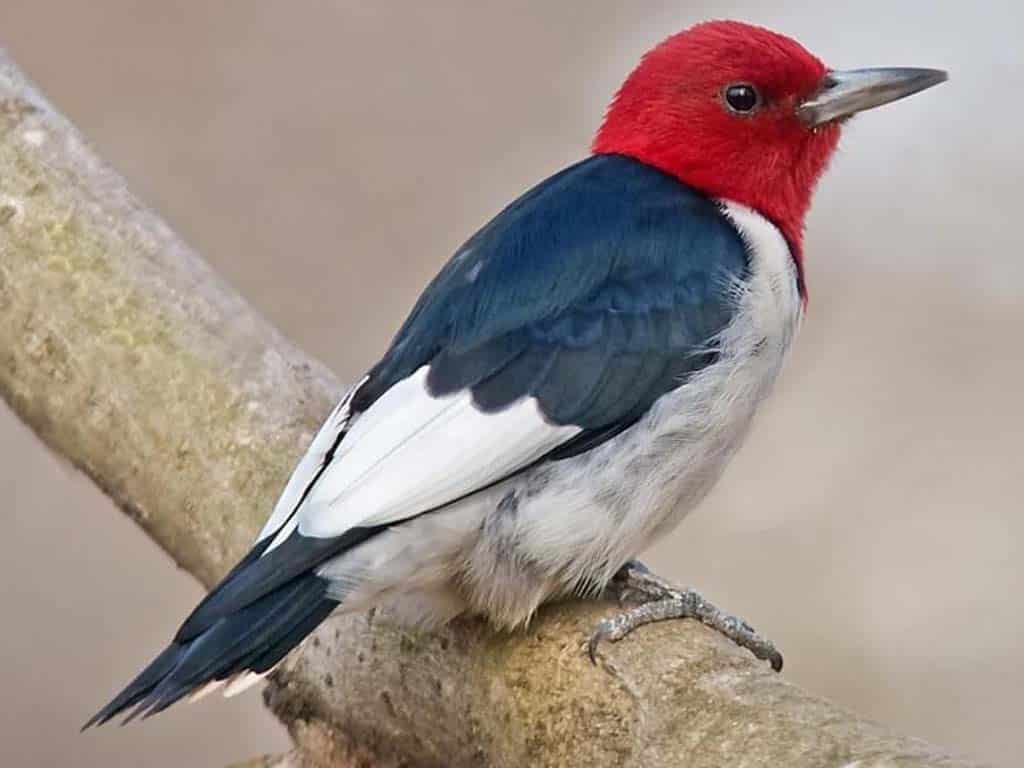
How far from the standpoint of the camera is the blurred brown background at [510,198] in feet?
13.7

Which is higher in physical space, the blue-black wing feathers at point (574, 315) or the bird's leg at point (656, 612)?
the blue-black wing feathers at point (574, 315)

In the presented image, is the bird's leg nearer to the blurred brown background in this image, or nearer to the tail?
the tail

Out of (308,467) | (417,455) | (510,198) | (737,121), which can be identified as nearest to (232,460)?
(308,467)

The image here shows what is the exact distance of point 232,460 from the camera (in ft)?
8.50

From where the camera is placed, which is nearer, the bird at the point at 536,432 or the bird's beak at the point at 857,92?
the bird at the point at 536,432

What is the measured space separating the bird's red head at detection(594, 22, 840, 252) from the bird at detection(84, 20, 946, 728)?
56 mm

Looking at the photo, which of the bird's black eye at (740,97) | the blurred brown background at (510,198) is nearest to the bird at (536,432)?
the bird's black eye at (740,97)

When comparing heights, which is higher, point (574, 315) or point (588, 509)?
point (574, 315)

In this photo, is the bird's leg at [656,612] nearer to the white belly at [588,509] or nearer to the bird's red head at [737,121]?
the white belly at [588,509]

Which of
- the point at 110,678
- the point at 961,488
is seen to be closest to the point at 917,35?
the point at 961,488

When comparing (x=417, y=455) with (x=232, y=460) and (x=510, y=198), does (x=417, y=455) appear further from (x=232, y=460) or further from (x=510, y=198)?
(x=510, y=198)

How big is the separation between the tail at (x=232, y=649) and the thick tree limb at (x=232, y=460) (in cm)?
25

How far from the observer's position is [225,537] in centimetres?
257

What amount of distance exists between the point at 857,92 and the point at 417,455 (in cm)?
88
